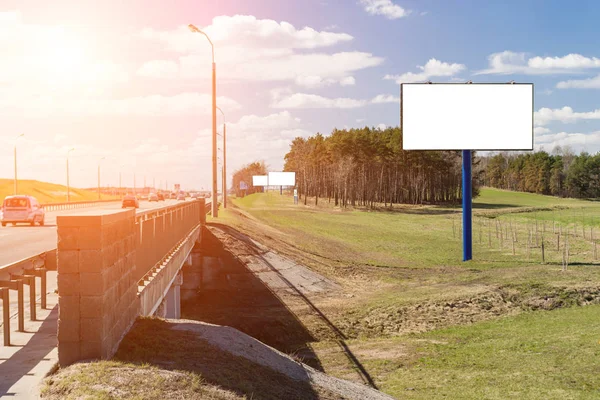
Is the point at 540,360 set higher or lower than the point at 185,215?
lower

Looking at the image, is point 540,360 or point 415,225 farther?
point 415,225

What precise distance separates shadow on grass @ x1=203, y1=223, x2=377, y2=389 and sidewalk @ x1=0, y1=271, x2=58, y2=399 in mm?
8425

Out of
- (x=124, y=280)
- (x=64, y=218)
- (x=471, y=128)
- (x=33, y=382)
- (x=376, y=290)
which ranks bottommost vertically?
(x=376, y=290)

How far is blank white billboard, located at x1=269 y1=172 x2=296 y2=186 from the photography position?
143 metres

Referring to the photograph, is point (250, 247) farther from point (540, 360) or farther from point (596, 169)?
point (596, 169)

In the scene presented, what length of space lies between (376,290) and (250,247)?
8.15m

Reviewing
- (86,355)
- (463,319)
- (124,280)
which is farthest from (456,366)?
(86,355)

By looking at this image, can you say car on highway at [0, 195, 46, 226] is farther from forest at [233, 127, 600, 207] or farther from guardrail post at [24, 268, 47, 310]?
forest at [233, 127, 600, 207]

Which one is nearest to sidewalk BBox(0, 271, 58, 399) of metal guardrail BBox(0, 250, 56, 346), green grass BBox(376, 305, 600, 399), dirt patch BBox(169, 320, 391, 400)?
metal guardrail BBox(0, 250, 56, 346)

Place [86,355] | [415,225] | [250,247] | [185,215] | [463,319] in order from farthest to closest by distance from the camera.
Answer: [415,225] < [250,247] < [185,215] < [463,319] < [86,355]

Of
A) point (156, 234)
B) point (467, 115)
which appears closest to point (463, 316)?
point (156, 234)

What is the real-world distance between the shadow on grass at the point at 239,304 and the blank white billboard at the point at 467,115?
1192 centimetres

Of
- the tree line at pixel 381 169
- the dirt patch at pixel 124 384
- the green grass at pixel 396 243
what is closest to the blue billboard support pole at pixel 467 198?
the green grass at pixel 396 243

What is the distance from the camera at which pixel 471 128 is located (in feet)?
129
